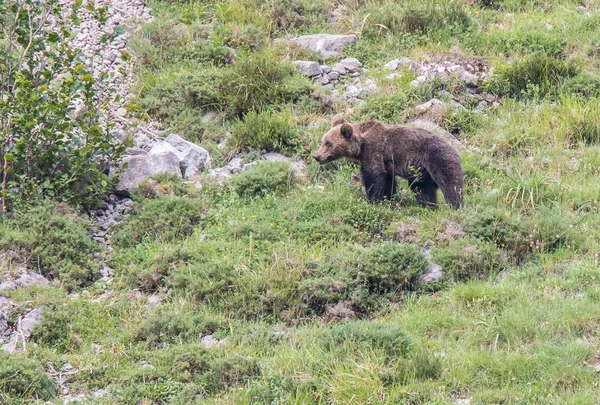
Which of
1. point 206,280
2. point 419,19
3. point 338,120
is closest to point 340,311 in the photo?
point 206,280

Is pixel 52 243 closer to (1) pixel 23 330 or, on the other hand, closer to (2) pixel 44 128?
(2) pixel 44 128

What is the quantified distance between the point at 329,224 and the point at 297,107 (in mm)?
3045

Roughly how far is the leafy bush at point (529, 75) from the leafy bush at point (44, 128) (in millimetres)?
5511

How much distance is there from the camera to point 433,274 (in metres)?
9.19

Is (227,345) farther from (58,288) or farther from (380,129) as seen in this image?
(380,129)

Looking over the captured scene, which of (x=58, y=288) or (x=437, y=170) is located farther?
(x=437, y=170)

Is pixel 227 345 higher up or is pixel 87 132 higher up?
pixel 87 132

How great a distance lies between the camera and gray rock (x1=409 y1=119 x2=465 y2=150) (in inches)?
467

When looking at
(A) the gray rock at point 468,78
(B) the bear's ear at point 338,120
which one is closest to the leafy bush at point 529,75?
(A) the gray rock at point 468,78

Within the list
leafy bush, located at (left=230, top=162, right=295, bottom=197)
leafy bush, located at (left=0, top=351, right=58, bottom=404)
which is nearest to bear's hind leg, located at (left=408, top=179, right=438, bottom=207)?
leafy bush, located at (left=230, top=162, right=295, bottom=197)

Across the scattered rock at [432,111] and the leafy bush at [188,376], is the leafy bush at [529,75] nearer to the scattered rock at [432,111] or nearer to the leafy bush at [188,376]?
the scattered rock at [432,111]

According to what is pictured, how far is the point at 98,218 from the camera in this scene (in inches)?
419

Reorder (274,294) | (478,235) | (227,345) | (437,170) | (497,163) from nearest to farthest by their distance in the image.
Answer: (227,345)
(274,294)
(478,235)
(437,170)
(497,163)

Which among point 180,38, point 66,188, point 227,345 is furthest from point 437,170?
point 180,38
